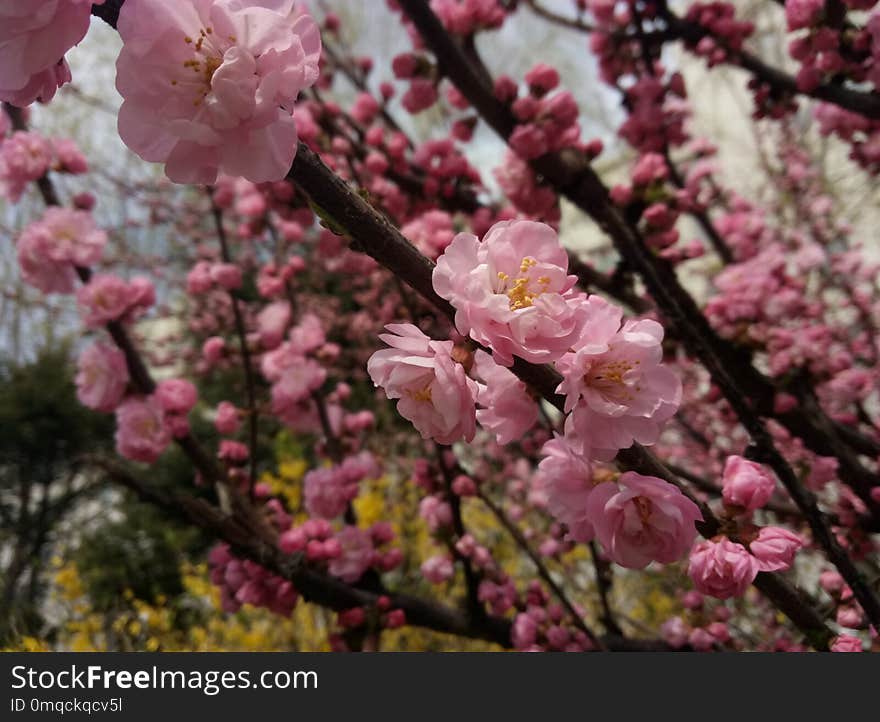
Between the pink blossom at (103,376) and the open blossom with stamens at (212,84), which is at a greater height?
the pink blossom at (103,376)

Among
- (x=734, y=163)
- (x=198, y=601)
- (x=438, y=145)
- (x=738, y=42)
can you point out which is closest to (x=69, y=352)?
(x=198, y=601)

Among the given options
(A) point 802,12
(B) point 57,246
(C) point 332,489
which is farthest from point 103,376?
(A) point 802,12

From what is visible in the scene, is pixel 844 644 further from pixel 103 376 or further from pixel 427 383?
pixel 103 376

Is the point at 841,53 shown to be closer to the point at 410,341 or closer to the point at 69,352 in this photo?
the point at 410,341

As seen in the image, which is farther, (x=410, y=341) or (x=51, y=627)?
(x=51, y=627)

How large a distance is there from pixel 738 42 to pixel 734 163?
6184 mm

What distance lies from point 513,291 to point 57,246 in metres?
1.54

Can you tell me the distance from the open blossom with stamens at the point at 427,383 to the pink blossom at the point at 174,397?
45.3 inches

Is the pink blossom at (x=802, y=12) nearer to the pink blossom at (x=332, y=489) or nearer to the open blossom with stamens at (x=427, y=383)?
the open blossom with stamens at (x=427, y=383)

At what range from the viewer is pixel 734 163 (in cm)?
737

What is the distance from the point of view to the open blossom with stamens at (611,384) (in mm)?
595

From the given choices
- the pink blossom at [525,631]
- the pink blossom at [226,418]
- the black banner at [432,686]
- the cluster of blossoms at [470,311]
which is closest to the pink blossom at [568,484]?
the cluster of blossoms at [470,311]

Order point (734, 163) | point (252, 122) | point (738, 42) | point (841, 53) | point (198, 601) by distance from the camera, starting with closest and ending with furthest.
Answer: point (252, 122) → point (841, 53) → point (738, 42) → point (198, 601) → point (734, 163)

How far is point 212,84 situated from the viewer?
50cm
